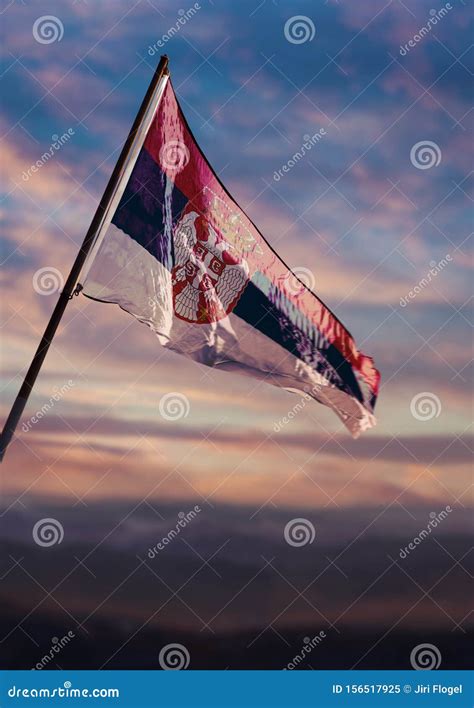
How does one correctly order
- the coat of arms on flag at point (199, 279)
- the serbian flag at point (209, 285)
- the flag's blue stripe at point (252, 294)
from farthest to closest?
the flag's blue stripe at point (252, 294) < the serbian flag at point (209, 285) < the coat of arms on flag at point (199, 279)

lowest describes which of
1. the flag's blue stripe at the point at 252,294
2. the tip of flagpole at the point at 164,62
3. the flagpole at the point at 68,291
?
the flagpole at the point at 68,291

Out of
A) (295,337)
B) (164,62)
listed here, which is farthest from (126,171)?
(295,337)

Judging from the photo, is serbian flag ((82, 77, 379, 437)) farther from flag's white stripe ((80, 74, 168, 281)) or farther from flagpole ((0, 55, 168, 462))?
flagpole ((0, 55, 168, 462))

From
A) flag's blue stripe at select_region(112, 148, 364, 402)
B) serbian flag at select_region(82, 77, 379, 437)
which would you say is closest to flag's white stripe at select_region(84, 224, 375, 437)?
serbian flag at select_region(82, 77, 379, 437)

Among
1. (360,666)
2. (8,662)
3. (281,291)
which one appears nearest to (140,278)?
(281,291)

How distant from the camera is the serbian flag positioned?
15945mm

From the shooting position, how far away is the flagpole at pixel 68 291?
46.1 feet

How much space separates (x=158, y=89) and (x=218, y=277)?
10.9 feet

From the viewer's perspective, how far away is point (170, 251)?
16594mm

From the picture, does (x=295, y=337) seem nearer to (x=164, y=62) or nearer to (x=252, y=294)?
(x=252, y=294)

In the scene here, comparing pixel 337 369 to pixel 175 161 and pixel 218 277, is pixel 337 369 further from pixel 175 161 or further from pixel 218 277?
pixel 175 161

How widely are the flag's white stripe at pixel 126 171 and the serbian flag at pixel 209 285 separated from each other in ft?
0.31

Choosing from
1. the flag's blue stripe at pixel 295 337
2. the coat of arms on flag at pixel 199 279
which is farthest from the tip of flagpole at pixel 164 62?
the flag's blue stripe at pixel 295 337

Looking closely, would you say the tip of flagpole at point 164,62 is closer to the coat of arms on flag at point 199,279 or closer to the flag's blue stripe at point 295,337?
the coat of arms on flag at point 199,279
